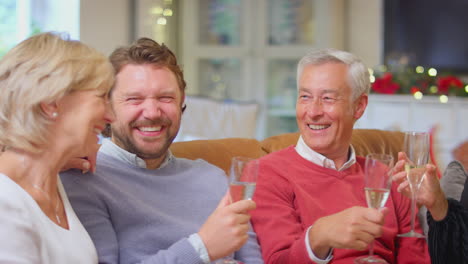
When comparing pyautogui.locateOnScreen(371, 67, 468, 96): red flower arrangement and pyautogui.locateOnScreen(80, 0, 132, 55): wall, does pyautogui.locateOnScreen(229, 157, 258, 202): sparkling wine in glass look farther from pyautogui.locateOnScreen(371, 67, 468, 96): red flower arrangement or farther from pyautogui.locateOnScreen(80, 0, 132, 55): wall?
pyautogui.locateOnScreen(371, 67, 468, 96): red flower arrangement

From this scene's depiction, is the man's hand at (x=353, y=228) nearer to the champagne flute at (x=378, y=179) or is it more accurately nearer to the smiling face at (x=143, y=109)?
the champagne flute at (x=378, y=179)

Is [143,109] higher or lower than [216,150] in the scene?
higher

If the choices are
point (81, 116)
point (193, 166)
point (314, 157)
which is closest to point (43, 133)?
point (81, 116)

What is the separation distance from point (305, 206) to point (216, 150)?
0.53 metres

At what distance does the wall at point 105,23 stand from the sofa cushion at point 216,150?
2.74 m

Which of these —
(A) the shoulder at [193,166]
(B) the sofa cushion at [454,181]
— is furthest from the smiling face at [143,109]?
(B) the sofa cushion at [454,181]

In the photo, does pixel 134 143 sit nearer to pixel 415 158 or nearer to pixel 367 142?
pixel 415 158

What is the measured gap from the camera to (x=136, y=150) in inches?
68.6

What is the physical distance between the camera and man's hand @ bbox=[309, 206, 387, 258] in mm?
1549

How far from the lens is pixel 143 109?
5.66ft

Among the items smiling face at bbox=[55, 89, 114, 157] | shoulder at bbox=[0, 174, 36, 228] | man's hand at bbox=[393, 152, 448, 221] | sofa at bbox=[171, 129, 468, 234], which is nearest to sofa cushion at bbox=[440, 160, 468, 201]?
sofa at bbox=[171, 129, 468, 234]

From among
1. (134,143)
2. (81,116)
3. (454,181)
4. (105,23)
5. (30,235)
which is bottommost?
(454,181)

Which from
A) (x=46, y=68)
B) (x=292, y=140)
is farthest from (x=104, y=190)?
(x=292, y=140)

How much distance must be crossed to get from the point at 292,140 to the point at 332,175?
0.50 m
